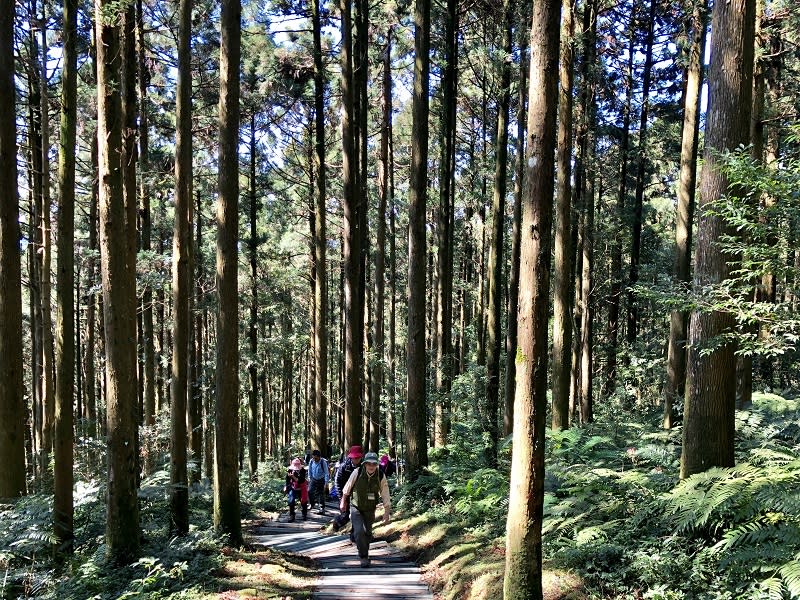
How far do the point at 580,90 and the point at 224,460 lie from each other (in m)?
14.6

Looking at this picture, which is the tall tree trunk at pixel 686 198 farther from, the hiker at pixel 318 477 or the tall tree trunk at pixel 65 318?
the tall tree trunk at pixel 65 318

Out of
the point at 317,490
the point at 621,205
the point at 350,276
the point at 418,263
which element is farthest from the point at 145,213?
the point at 621,205

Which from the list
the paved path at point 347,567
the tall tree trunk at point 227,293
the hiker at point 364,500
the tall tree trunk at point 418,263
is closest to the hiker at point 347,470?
the hiker at point 364,500

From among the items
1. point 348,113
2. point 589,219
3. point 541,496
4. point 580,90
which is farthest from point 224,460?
point 589,219

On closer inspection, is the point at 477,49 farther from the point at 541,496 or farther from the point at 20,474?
the point at 20,474

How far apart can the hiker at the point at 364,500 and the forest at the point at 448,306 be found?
102 centimetres

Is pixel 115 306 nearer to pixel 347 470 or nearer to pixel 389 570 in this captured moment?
pixel 347 470

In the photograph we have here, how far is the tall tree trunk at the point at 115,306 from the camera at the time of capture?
8.08 m

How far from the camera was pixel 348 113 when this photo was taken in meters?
14.7

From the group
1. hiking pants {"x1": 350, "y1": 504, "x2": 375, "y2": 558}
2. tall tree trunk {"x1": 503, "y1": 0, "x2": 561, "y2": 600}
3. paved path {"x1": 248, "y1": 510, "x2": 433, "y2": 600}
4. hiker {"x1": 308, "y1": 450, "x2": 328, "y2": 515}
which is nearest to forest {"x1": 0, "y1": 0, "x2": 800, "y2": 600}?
tall tree trunk {"x1": 503, "y1": 0, "x2": 561, "y2": 600}

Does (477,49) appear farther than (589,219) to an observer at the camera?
No

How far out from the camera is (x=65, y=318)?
9344 mm

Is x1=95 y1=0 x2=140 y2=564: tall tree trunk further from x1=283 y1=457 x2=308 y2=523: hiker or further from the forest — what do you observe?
x1=283 y1=457 x2=308 y2=523: hiker

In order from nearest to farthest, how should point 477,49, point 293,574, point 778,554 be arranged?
point 778,554
point 293,574
point 477,49
